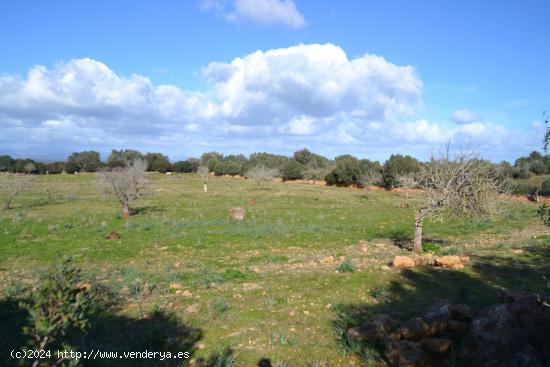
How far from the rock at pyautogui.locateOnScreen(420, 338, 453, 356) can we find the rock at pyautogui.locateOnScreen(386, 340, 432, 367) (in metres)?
0.26

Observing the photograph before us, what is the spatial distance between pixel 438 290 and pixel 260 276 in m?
6.22

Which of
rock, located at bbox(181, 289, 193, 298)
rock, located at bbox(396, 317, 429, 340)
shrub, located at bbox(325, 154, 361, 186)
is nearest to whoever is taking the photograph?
rock, located at bbox(396, 317, 429, 340)

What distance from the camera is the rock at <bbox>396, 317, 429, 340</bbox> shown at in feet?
Answer: 25.8

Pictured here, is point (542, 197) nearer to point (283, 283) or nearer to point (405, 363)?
point (283, 283)

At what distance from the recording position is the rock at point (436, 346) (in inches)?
289

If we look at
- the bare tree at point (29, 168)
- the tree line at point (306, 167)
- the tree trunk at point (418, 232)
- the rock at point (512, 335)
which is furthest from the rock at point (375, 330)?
the bare tree at point (29, 168)

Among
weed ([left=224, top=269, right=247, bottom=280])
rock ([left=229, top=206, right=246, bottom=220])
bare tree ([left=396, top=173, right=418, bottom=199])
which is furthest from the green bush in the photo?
weed ([left=224, top=269, right=247, bottom=280])

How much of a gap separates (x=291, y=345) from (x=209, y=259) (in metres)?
9.64

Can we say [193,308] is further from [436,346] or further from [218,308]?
[436,346]

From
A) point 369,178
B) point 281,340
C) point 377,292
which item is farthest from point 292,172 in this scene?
point 281,340

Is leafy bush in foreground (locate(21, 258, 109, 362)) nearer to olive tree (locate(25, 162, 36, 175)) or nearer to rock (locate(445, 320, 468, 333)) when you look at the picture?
rock (locate(445, 320, 468, 333))

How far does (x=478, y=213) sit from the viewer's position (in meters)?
18.9

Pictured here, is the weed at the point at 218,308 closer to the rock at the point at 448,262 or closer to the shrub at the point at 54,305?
the shrub at the point at 54,305

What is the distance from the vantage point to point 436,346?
291 inches
